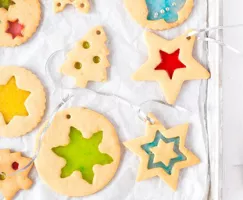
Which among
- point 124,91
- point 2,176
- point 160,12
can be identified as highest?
point 160,12

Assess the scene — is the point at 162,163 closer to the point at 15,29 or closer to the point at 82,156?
the point at 82,156

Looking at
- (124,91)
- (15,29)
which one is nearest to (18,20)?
(15,29)

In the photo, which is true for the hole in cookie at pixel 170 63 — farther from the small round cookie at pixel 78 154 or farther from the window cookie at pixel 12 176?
the window cookie at pixel 12 176

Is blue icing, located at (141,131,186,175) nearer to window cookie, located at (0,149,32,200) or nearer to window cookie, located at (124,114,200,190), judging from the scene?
window cookie, located at (124,114,200,190)

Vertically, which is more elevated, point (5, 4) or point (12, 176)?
point (5, 4)

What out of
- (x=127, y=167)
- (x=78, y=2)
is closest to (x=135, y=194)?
(x=127, y=167)

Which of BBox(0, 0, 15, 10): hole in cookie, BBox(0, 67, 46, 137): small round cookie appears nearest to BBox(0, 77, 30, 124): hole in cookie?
BBox(0, 67, 46, 137): small round cookie

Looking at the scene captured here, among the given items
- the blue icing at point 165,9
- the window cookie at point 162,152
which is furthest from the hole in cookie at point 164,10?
the window cookie at point 162,152
